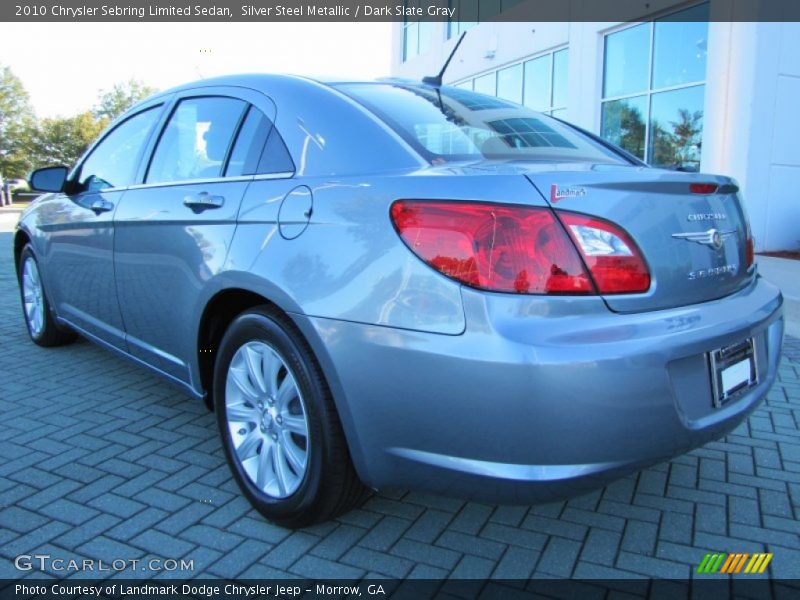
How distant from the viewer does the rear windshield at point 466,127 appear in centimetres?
225

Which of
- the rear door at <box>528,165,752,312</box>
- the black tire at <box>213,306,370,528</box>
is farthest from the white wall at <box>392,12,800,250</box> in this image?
the black tire at <box>213,306,370,528</box>

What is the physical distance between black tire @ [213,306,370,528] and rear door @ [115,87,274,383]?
1.23 ft

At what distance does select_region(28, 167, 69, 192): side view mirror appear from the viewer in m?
4.08

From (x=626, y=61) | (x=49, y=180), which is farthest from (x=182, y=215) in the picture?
(x=626, y=61)

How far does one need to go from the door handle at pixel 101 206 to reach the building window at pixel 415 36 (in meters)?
17.7

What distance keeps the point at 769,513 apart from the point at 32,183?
437cm

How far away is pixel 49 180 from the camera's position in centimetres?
414

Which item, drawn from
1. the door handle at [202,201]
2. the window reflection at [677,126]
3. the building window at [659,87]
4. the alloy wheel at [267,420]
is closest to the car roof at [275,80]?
the door handle at [202,201]

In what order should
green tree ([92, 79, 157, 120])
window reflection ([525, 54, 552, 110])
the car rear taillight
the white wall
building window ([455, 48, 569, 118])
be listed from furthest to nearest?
1. green tree ([92, 79, 157, 120])
2. window reflection ([525, 54, 552, 110])
3. building window ([455, 48, 569, 118])
4. the white wall
5. the car rear taillight

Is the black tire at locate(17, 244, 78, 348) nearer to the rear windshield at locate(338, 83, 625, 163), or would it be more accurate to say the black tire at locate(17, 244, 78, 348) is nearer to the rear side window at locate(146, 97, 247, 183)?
the rear side window at locate(146, 97, 247, 183)

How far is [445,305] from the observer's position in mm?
1763

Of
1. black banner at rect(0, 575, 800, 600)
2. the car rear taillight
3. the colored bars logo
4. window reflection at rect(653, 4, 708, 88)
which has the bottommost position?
black banner at rect(0, 575, 800, 600)

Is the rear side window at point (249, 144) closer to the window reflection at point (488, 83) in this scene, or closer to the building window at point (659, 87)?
the building window at point (659, 87)

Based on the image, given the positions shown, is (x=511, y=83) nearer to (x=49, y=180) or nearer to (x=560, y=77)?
(x=560, y=77)
